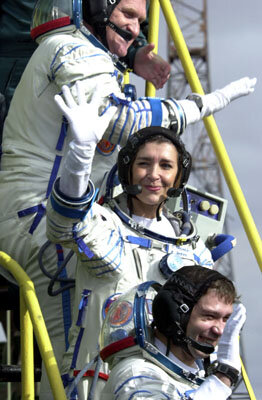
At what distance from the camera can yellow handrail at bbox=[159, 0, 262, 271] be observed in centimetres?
657

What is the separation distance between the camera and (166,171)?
231 inches

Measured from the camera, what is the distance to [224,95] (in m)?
6.41

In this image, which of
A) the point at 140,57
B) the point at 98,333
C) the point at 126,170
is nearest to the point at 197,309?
the point at 98,333

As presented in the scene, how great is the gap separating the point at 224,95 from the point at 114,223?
116cm

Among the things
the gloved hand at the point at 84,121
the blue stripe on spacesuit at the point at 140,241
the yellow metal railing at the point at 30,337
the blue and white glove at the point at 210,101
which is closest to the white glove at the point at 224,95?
the blue and white glove at the point at 210,101

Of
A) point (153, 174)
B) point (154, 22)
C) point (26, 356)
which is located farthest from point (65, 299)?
point (154, 22)

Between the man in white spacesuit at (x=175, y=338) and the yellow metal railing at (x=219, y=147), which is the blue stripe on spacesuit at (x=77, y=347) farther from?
the yellow metal railing at (x=219, y=147)

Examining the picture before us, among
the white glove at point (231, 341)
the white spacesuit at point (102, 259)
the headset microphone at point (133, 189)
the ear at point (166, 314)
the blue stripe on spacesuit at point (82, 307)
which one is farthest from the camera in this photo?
the headset microphone at point (133, 189)

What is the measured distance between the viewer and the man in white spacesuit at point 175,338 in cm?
459

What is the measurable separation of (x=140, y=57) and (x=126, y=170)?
1498 mm

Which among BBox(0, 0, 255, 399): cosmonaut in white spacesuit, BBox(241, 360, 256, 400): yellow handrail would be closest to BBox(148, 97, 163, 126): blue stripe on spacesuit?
BBox(0, 0, 255, 399): cosmonaut in white spacesuit

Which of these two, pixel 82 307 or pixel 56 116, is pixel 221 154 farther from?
pixel 82 307

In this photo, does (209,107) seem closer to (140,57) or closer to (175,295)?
(140,57)

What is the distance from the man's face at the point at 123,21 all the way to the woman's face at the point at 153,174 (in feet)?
3.44
